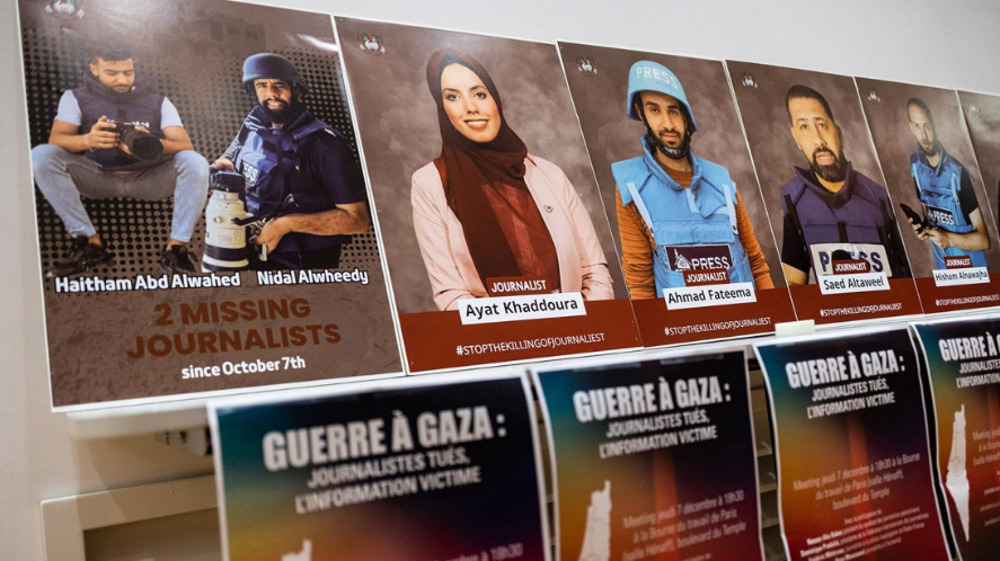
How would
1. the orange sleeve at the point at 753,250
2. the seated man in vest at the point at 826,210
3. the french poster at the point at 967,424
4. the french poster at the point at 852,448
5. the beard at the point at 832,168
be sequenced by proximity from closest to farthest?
the french poster at the point at 852,448 < the french poster at the point at 967,424 < the orange sleeve at the point at 753,250 < the seated man in vest at the point at 826,210 < the beard at the point at 832,168

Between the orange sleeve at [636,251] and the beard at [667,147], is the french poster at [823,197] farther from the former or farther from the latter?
the orange sleeve at [636,251]

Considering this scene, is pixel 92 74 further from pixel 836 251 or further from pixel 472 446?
pixel 836 251

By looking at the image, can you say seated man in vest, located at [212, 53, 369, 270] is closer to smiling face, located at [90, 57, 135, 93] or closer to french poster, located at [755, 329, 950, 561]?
smiling face, located at [90, 57, 135, 93]

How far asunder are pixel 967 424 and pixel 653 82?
99 centimetres

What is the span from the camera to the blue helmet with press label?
1.86 metres

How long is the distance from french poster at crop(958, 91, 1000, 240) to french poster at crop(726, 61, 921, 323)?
51 cm

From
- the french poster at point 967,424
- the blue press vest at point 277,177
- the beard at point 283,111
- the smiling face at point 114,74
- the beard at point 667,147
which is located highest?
the smiling face at point 114,74

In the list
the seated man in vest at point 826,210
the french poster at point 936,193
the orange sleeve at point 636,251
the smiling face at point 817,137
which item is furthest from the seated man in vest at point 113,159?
the french poster at point 936,193

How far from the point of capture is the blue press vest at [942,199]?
2.24 metres

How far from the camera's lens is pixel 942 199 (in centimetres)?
229

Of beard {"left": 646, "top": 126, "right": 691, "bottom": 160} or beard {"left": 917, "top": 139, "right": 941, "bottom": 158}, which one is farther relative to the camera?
beard {"left": 917, "top": 139, "right": 941, "bottom": 158}

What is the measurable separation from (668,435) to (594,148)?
0.71 meters

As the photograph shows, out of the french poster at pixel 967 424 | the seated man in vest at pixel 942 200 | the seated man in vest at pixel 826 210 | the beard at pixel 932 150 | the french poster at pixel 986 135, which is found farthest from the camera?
the french poster at pixel 986 135

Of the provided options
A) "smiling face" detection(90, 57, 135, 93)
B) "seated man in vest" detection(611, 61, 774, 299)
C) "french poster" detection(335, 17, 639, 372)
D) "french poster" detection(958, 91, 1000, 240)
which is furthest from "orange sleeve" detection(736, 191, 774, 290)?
"smiling face" detection(90, 57, 135, 93)
